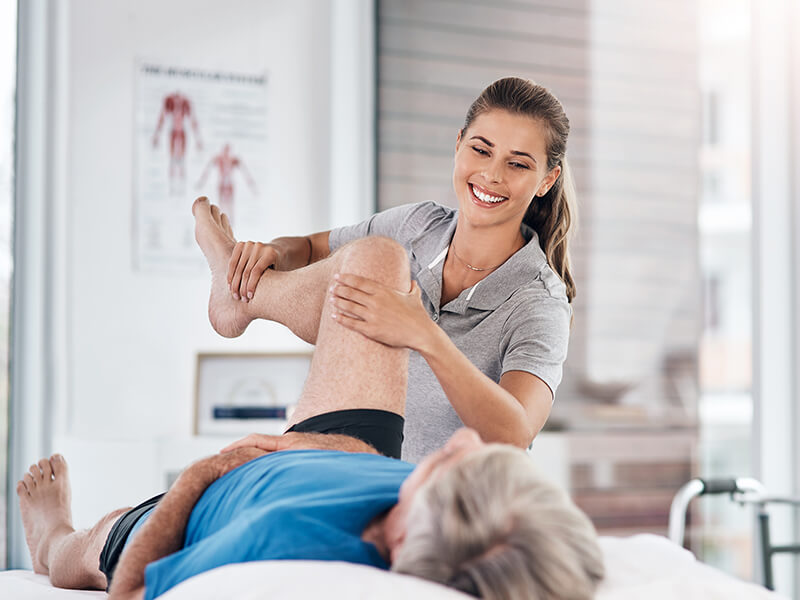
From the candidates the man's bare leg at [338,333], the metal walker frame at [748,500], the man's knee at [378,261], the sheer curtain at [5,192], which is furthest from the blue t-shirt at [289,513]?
the sheer curtain at [5,192]

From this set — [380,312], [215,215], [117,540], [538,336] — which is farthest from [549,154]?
[117,540]

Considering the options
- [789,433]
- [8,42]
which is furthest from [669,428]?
[8,42]

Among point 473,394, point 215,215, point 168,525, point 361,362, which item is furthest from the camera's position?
point 215,215

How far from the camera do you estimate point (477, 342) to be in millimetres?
1744

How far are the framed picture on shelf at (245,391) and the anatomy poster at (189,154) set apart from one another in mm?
422

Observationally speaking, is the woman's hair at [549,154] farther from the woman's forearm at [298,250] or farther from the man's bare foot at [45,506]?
the man's bare foot at [45,506]

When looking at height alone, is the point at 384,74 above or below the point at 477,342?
above

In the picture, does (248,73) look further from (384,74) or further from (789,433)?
(789,433)

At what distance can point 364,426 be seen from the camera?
1.49 metres

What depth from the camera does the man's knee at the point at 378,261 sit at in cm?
152

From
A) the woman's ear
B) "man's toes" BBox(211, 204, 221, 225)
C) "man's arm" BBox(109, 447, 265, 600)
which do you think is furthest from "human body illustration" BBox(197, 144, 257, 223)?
"man's arm" BBox(109, 447, 265, 600)

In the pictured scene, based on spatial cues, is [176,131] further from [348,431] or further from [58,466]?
[348,431]

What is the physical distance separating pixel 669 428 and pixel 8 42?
8.95 ft

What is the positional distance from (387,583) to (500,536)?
0.13 metres
